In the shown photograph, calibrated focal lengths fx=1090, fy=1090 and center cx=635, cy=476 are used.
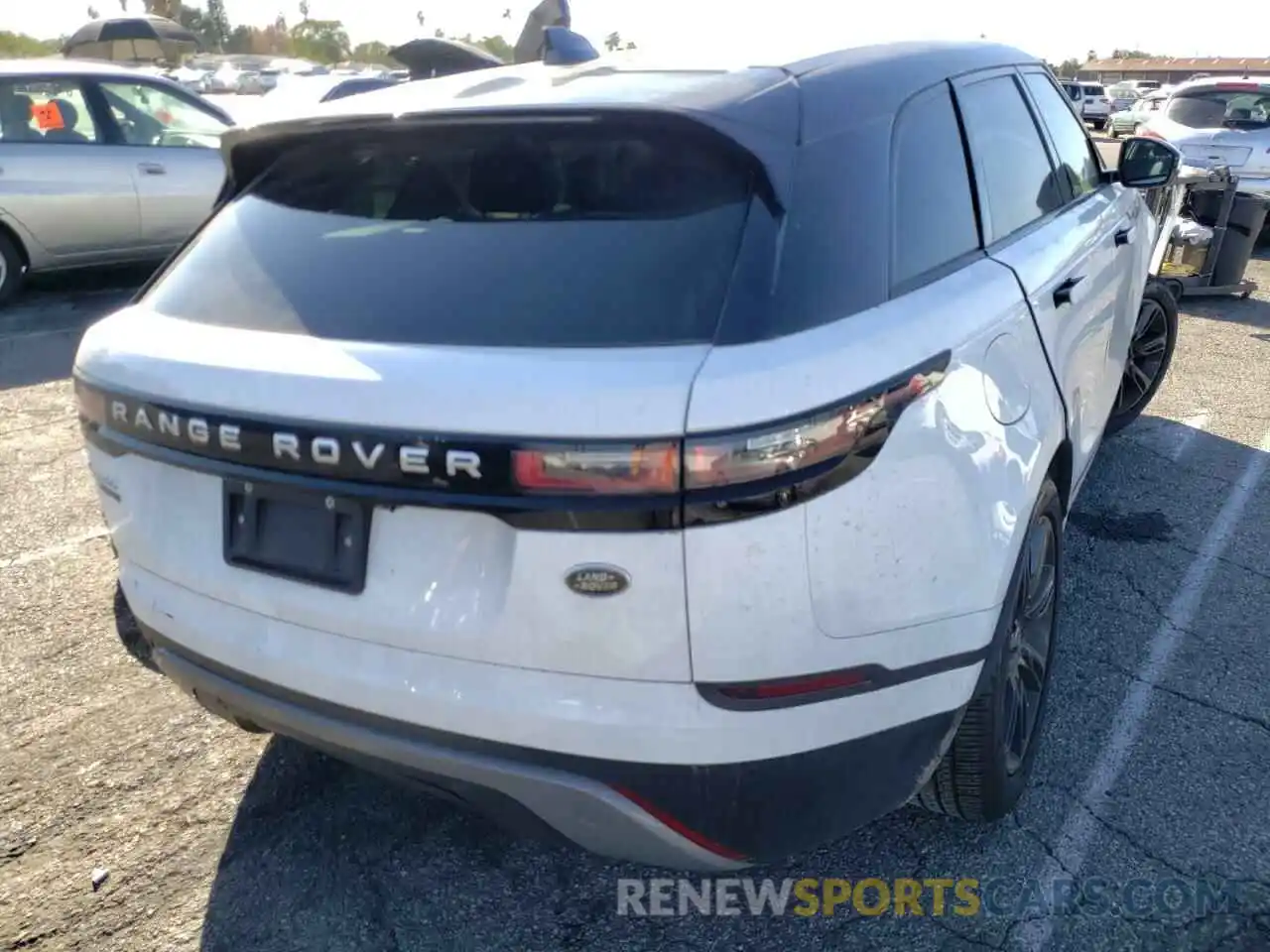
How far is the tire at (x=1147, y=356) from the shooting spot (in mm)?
5137

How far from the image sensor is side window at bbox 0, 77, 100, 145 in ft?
25.6

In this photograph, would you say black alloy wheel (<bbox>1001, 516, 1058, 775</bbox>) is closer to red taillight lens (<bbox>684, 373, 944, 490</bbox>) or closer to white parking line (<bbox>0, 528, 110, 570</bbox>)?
red taillight lens (<bbox>684, 373, 944, 490</bbox>)

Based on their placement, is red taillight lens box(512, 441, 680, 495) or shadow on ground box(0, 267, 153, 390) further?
shadow on ground box(0, 267, 153, 390)

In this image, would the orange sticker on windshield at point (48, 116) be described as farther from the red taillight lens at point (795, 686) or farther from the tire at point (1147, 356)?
the red taillight lens at point (795, 686)

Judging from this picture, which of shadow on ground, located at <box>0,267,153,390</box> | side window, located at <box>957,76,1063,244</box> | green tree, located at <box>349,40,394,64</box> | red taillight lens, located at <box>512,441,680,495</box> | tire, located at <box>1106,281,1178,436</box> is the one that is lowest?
green tree, located at <box>349,40,394,64</box>

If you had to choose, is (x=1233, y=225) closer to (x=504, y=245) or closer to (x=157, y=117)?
(x=504, y=245)

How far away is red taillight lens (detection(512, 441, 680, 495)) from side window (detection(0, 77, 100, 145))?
7.84 m

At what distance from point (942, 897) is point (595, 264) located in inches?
64.4

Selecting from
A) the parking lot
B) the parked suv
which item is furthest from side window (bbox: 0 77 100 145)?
the parked suv

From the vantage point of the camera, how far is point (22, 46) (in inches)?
1897

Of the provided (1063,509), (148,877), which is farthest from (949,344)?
(148,877)

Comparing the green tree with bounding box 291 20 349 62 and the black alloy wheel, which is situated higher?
the black alloy wheel

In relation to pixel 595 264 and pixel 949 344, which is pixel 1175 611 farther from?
pixel 595 264

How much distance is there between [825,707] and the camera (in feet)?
6.27
